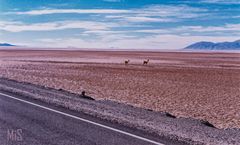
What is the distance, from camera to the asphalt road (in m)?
9.34

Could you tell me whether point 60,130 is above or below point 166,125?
above

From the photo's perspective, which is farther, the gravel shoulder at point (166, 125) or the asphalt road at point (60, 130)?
the gravel shoulder at point (166, 125)

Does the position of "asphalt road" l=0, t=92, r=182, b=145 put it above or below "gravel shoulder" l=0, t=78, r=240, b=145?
above

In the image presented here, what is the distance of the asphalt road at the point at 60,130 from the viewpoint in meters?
9.34

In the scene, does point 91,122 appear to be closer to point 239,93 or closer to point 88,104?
point 88,104

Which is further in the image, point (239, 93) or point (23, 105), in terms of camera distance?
point (239, 93)

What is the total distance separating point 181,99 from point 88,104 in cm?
743

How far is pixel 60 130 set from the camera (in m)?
10.5

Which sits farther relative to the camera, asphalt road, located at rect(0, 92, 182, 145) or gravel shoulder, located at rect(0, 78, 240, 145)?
gravel shoulder, located at rect(0, 78, 240, 145)

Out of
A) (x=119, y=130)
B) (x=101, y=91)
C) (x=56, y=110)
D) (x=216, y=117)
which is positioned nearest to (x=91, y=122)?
(x=119, y=130)

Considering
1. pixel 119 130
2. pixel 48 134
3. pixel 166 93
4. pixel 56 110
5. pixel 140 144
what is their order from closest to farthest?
pixel 140 144 < pixel 48 134 < pixel 119 130 < pixel 56 110 < pixel 166 93

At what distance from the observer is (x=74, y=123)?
11.6m

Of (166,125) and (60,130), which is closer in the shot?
(60,130)

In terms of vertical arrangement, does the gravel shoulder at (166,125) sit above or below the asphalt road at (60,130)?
below
